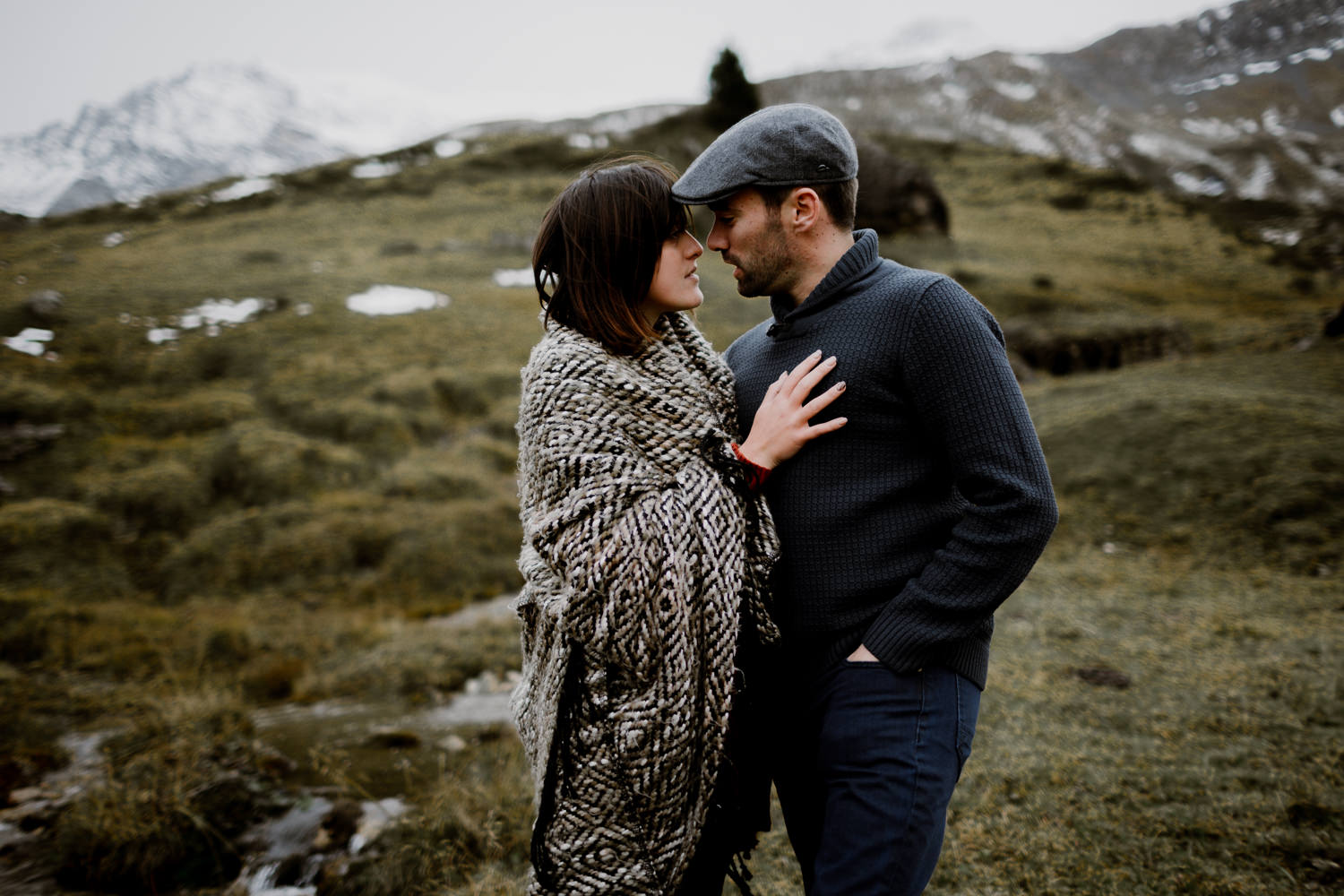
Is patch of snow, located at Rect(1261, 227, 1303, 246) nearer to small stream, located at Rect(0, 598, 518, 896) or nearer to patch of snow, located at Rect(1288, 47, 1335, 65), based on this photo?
small stream, located at Rect(0, 598, 518, 896)

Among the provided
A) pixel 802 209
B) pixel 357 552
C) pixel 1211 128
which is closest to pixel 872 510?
pixel 802 209

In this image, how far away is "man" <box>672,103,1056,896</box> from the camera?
1.56 meters

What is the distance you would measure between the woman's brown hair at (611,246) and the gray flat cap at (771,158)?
0.10 meters

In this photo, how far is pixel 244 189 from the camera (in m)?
40.2

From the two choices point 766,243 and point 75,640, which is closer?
point 766,243

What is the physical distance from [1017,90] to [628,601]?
363 feet

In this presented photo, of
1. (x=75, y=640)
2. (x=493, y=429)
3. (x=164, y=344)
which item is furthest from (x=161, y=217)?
(x=75, y=640)

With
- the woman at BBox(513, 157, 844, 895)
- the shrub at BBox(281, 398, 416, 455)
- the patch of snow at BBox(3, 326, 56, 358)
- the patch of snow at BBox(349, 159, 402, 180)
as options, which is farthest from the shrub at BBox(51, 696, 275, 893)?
the patch of snow at BBox(349, 159, 402, 180)

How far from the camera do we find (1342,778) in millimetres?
3422

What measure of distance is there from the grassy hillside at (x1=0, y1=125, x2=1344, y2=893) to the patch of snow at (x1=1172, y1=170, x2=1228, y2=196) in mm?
52178

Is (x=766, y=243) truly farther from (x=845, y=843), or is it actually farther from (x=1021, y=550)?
(x=845, y=843)

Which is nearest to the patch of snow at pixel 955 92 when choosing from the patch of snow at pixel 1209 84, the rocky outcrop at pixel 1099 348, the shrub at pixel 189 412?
the patch of snow at pixel 1209 84

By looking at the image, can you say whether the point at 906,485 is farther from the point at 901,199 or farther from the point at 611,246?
the point at 901,199

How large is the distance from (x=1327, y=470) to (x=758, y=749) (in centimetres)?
822
